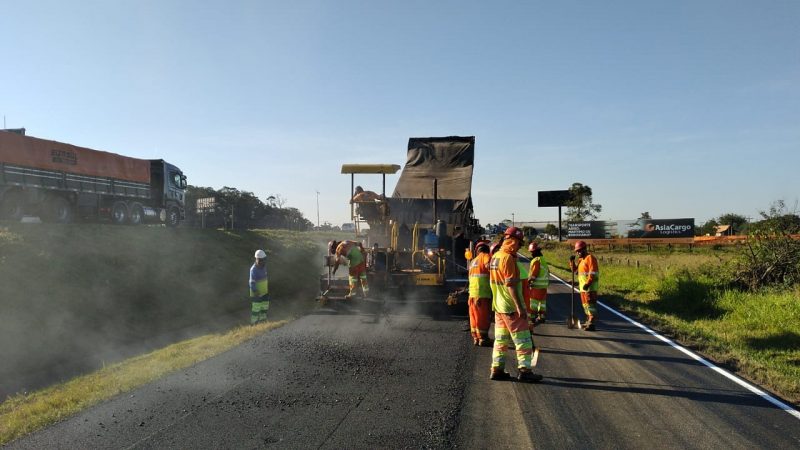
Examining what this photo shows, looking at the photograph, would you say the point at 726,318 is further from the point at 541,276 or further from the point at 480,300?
the point at 480,300

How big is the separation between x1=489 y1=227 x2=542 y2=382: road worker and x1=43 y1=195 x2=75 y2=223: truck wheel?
17.8 meters

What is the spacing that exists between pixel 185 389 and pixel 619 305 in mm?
11260

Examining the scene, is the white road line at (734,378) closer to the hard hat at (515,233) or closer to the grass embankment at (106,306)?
the hard hat at (515,233)

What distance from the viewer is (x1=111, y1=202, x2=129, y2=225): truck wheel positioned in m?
20.8

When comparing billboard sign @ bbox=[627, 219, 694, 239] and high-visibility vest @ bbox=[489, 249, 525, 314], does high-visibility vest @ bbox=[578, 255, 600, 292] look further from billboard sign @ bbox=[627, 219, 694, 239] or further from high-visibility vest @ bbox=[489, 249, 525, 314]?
billboard sign @ bbox=[627, 219, 694, 239]

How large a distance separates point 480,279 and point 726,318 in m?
6.47

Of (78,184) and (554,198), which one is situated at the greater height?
(554,198)

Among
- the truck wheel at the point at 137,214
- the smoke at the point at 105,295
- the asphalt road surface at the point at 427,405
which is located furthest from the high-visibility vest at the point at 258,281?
the truck wheel at the point at 137,214

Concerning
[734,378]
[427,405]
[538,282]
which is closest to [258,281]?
[538,282]

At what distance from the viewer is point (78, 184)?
19281 mm

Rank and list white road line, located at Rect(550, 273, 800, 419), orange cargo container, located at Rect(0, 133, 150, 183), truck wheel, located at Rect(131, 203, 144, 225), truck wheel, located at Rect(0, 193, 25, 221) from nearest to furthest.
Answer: white road line, located at Rect(550, 273, 800, 419)
truck wheel, located at Rect(0, 193, 25, 221)
orange cargo container, located at Rect(0, 133, 150, 183)
truck wheel, located at Rect(131, 203, 144, 225)

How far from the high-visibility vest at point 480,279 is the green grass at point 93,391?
4277 millimetres

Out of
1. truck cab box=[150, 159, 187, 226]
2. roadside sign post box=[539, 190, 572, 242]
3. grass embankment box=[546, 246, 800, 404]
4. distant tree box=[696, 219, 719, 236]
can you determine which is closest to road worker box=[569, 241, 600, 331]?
grass embankment box=[546, 246, 800, 404]

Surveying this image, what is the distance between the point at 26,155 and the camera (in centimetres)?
1708
